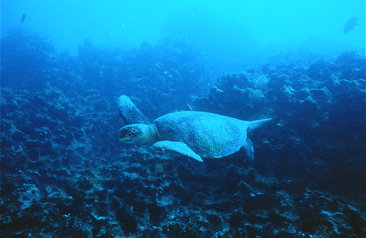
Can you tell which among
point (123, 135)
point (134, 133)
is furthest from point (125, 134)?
point (134, 133)

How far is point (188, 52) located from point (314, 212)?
48.4ft

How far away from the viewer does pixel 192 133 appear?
3.70 meters

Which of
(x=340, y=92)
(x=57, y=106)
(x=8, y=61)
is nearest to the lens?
(x=340, y=92)

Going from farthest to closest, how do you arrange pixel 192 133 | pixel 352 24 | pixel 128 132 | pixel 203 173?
pixel 352 24 < pixel 203 173 < pixel 192 133 < pixel 128 132

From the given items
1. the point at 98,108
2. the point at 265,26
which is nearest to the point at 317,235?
the point at 98,108

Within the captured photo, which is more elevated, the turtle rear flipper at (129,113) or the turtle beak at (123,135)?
the turtle rear flipper at (129,113)

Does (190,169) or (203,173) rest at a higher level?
(190,169)

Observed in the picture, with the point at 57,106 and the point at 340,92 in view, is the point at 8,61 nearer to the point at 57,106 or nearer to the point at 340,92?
the point at 57,106

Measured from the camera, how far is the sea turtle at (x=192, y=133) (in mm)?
3543

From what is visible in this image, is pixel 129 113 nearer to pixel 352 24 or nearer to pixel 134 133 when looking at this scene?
pixel 134 133

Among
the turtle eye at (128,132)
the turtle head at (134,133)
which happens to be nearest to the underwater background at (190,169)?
the turtle head at (134,133)

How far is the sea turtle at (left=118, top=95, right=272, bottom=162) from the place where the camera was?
3543 millimetres

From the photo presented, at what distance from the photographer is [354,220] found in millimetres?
2564

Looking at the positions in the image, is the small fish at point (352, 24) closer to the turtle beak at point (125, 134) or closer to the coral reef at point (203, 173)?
the coral reef at point (203, 173)
